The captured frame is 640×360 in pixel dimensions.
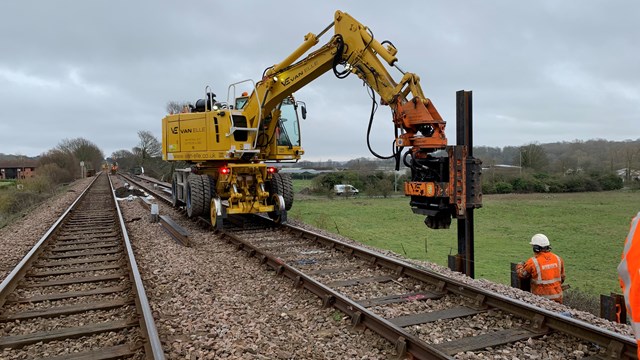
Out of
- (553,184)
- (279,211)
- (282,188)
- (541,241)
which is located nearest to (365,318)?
(541,241)

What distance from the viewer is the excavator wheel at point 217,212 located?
10211 mm

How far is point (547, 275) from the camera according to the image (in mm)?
5957

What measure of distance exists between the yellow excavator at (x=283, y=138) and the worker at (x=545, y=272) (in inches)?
A: 44.0

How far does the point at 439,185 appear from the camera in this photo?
6430mm

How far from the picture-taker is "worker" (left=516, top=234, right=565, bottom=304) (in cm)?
592

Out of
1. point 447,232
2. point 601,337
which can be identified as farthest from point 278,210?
point 447,232

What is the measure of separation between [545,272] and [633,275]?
16.1 feet

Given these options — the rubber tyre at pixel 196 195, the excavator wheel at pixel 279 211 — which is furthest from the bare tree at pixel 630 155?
the rubber tyre at pixel 196 195

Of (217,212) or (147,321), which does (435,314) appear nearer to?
(147,321)

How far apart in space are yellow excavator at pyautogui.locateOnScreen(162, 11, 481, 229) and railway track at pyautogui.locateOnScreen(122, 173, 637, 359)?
4.34 feet

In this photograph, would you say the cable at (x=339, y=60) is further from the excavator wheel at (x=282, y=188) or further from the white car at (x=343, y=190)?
the white car at (x=343, y=190)

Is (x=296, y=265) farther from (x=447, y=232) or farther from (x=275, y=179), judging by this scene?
(x=447, y=232)

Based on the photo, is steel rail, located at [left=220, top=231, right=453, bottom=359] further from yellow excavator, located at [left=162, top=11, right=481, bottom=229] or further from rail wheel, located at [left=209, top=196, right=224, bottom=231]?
rail wheel, located at [left=209, top=196, right=224, bottom=231]

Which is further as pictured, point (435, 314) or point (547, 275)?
point (547, 275)
